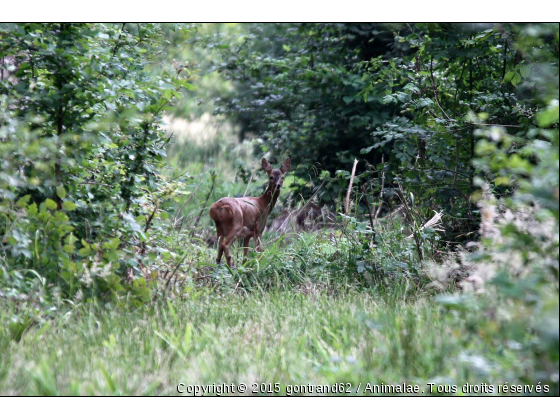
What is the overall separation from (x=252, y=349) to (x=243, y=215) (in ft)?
11.9

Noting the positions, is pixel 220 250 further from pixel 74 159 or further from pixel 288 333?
pixel 288 333

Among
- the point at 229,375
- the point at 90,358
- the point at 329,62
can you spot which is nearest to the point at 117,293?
the point at 90,358

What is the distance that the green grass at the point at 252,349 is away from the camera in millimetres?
2912

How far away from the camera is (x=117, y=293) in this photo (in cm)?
442

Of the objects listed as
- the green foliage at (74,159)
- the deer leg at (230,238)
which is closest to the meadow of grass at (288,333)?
the green foliage at (74,159)

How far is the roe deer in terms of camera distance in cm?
697

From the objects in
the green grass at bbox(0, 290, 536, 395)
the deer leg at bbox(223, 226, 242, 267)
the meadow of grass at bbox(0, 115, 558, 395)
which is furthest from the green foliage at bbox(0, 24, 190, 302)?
the deer leg at bbox(223, 226, 242, 267)

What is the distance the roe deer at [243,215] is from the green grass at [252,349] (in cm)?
237

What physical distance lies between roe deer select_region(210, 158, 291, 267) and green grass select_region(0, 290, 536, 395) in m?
2.37

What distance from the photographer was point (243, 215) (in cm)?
722

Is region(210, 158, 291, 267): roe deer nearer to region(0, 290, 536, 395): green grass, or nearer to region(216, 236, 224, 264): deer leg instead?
region(216, 236, 224, 264): deer leg

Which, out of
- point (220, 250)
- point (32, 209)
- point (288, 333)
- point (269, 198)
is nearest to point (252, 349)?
point (288, 333)

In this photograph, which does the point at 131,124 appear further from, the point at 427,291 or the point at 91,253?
the point at 427,291

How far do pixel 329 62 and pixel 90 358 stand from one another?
748 centimetres
